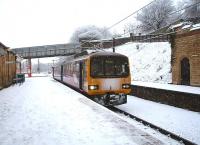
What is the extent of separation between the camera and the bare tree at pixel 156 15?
5262 centimetres

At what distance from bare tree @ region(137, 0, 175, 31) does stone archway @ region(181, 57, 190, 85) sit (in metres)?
33.5

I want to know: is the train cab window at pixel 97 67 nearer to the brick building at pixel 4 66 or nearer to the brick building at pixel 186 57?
the brick building at pixel 186 57

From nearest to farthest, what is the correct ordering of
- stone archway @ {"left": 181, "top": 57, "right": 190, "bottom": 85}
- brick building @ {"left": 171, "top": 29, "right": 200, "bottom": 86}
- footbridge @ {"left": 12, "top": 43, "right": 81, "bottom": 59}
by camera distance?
brick building @ {"left": 171, "top": 29, "right": 200, "bottom": 86} → stone archway @ {"left": 181, "top": 57, "right": 190, "bottom": 85} → footbridge @ {"left": 12, "top": 43, "right": 81, "bottom": 59}

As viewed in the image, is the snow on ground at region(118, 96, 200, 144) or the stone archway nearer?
the snow on ground at region(118, 96, 200, 144)

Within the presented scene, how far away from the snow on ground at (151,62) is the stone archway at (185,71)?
4.66 metres

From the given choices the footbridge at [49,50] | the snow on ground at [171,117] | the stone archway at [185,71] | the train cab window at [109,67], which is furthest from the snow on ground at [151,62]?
the footbridge at [49,50]

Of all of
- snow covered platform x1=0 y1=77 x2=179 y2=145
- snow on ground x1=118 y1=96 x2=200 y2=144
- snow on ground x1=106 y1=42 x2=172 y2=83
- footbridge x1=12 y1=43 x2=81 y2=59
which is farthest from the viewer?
footbridge x1=12 y1=43 x2=81 y2=59

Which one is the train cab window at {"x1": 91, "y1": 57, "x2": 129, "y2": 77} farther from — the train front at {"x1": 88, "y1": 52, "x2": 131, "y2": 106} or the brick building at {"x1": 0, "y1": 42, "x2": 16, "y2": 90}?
the brick building at {"x1": 0, "y1": 42, "x2": 16, "y2": 90}

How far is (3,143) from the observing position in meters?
6.32

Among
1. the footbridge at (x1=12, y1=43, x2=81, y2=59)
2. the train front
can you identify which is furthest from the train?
the footbridge at (x1=12, y1=43, x2=81, y2=59)

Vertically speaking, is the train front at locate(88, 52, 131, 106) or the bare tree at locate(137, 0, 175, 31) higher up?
the bare tree at locate(137, 0, 175, 31)

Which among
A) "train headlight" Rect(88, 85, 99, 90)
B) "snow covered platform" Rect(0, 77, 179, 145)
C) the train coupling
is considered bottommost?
"snow covered platform" Rect(0, 77, 179, 145)

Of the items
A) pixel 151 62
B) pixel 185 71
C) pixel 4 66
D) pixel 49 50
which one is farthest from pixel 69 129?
pixel 49 50

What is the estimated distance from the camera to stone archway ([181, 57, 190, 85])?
62.5 ft
